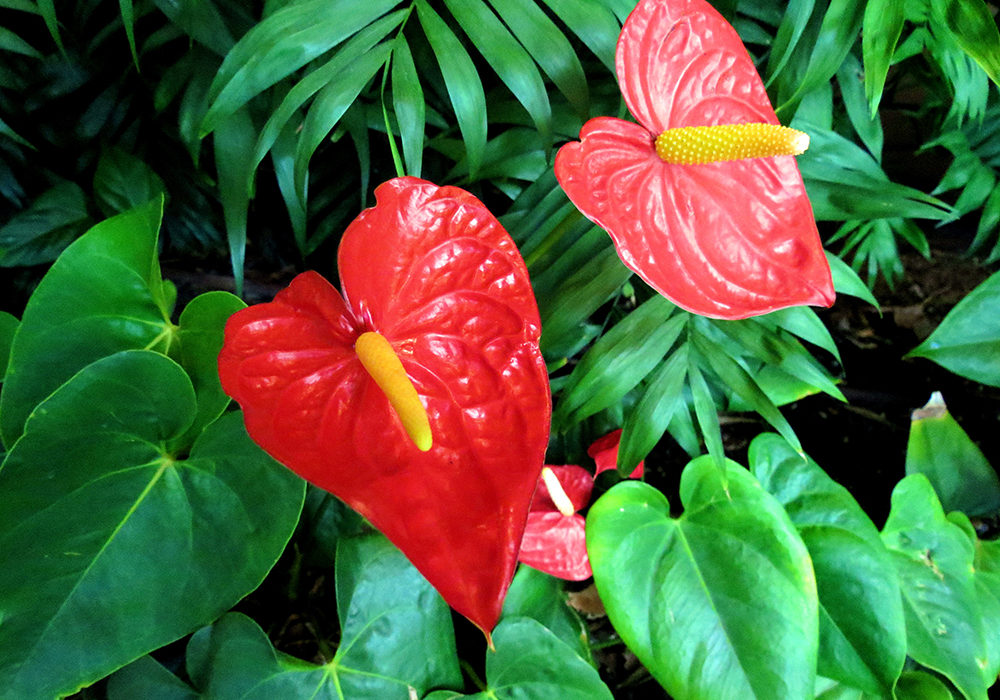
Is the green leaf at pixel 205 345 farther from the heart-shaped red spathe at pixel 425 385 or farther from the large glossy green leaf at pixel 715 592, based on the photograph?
the large glossy green leaf at pixel 715 592

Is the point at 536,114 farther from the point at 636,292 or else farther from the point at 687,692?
the point at 687,692

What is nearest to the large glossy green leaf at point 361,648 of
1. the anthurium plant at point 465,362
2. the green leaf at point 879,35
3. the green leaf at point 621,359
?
the anthurium plant at point 465,362

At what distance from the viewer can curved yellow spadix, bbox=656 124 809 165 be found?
53cm

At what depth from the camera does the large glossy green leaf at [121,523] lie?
490 mm

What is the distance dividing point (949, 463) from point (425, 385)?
0.93 metres

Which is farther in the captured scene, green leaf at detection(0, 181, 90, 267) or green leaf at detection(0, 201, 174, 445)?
green leaf at detection(0, 181, 90, 267)

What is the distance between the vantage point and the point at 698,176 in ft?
1.88

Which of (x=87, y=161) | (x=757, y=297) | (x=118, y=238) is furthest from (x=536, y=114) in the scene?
(x=87, y=161)

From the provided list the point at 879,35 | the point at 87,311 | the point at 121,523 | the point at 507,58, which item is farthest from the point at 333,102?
the point at 879,35

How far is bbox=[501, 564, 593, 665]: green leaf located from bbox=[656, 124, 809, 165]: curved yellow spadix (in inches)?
21.3

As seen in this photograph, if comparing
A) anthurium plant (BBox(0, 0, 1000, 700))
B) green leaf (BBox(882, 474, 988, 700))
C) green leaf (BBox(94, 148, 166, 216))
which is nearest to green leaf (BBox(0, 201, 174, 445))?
anthurium plant (BBox(0, 0, 1000, 700))

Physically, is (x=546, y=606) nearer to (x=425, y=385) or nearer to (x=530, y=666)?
(x=530, y=666)

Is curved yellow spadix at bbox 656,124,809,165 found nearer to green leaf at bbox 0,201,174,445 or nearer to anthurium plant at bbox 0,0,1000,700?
anthurium plant at bbox 0,0,1000,700

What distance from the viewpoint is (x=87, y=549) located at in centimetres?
51
